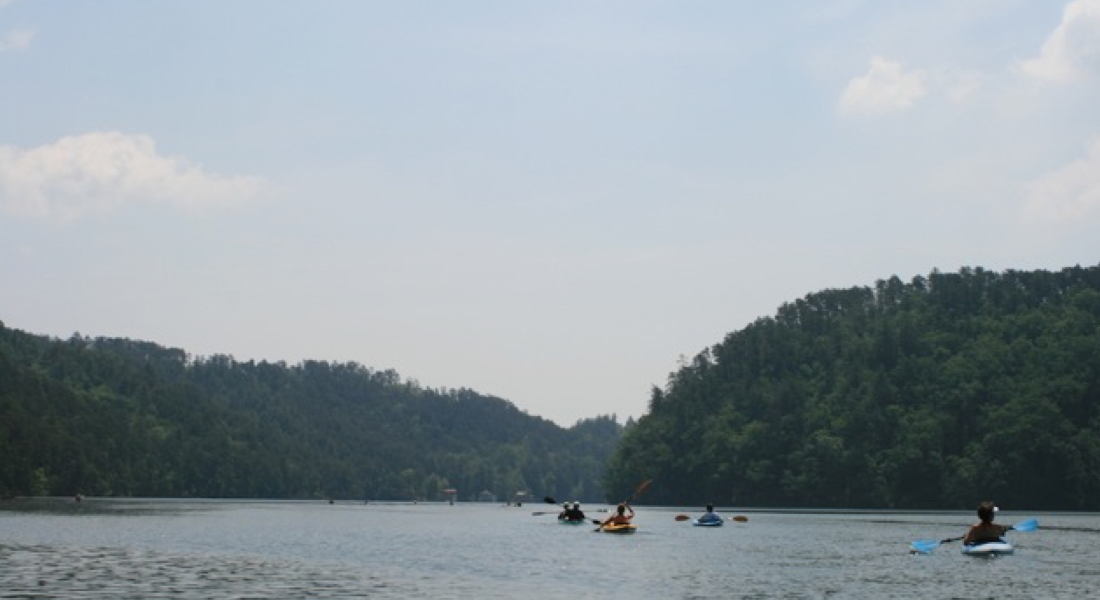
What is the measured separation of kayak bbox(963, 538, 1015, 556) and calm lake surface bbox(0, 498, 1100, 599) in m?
0.88

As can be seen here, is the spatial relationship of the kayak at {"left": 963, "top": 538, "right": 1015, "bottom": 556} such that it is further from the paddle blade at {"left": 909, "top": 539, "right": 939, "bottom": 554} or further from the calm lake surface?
the paddle blade at {"left": 909, "top": 539, "right": 939, "bottom": 554}

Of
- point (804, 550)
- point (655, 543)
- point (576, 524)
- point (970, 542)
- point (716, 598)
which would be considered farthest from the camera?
point (576, 524)

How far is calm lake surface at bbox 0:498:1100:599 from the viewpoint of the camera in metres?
61.1

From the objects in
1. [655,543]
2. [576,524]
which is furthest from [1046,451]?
[655,543]

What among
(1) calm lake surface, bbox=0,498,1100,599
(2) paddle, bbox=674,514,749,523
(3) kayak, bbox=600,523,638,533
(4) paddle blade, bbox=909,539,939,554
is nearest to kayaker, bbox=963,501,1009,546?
(1) calm lake surface, bbox=0,498,1100,599

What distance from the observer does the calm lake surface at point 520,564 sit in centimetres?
6112

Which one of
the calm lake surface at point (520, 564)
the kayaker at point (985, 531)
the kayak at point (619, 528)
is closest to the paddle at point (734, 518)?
the calm lake surface at point (520, 564)

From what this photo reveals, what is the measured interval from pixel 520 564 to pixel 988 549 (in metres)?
26.8

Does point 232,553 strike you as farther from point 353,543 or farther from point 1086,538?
point 1086,538

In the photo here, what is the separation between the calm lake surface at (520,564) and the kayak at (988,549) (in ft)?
2.90

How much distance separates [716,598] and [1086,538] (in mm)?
56742

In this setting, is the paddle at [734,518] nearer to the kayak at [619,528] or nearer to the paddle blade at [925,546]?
the kayak at [619,528]

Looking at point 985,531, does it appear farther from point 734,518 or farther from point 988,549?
point 734,518

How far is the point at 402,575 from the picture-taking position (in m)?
70.8
